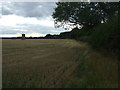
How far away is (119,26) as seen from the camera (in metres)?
5.04

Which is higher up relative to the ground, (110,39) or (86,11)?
(86,11)

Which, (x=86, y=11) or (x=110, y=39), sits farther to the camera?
(x=86, y=11)

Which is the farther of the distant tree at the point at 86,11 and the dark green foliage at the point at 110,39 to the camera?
the distant tree at the point at 86,11

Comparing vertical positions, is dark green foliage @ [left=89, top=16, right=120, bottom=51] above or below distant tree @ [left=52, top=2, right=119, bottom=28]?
below

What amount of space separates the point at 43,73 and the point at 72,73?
3.68ft

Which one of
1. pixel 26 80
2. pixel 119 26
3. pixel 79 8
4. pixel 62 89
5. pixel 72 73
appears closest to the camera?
pixel 62 89

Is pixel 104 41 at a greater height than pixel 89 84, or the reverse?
pixel 104 41

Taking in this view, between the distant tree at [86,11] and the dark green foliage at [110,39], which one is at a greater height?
the distant tree at [86,11]

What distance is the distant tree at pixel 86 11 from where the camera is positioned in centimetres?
1188

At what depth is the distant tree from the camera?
468 inches

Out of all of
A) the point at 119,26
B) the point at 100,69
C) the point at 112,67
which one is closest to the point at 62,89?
the point at 100,69

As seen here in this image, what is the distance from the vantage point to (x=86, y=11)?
11.9 metres

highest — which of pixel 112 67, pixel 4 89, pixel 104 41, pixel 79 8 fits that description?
pixel 79 8

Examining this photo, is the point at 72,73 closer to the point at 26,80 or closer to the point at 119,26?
the point at 26,80
